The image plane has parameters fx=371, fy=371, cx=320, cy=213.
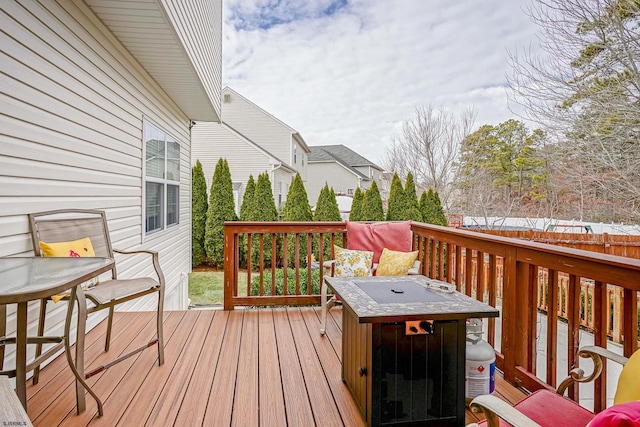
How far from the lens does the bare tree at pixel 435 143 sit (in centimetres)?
1228

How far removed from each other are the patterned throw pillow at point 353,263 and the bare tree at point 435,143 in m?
9.49

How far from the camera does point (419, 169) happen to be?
42.4ft

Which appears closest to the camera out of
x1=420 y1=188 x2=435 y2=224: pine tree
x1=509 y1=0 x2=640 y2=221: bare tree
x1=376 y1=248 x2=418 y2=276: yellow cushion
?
x1=376 y1=248 x2=418 y2=276: yellow cushion

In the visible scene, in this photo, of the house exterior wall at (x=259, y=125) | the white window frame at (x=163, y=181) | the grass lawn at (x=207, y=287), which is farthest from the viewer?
the house exterior wall at (x=259, y=125)

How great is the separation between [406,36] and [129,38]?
25.4ft

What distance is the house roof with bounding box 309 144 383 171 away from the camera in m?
21.9

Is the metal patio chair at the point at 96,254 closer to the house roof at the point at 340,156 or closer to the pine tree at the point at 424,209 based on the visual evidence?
the pine tree at the point at 424,209

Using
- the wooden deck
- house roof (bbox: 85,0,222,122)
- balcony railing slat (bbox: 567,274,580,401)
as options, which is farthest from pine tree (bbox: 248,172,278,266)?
balcony railing slat (bbox: 567,274,580,401)

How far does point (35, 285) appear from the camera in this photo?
151 centimetres

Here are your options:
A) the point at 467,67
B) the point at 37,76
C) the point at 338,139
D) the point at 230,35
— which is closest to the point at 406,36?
the point at 467,67

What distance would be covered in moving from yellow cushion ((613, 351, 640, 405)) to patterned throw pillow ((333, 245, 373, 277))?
238 cm

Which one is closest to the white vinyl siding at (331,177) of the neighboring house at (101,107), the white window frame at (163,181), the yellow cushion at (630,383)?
the white window frame at (163,181)

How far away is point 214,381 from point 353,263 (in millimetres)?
1657

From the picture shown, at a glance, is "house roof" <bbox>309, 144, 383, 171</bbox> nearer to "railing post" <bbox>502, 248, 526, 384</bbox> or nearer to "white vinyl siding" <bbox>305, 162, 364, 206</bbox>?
"white vinyl siding" <bbox>305, 162, 364, 206</bbox>
